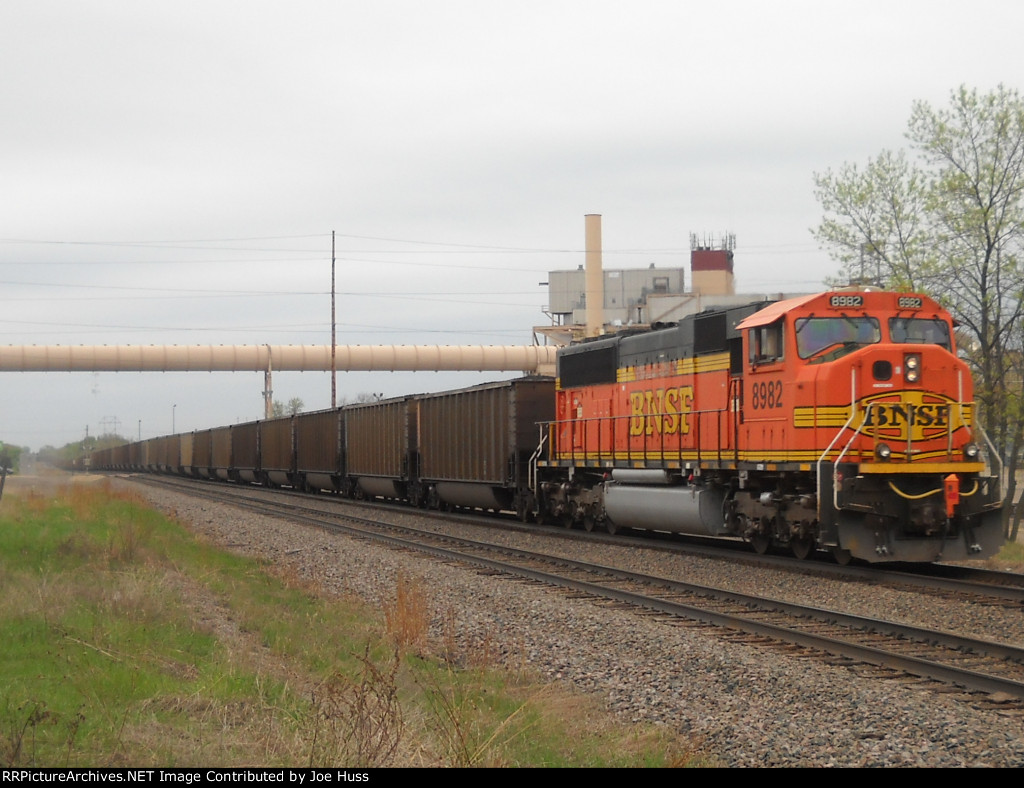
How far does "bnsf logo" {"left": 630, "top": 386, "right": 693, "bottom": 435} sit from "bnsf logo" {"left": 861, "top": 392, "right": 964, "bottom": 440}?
4.05 m

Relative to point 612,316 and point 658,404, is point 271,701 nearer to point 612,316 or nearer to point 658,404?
point 658,404

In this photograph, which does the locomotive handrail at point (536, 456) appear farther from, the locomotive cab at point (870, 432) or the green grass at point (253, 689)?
the green grass at point (253, 689)

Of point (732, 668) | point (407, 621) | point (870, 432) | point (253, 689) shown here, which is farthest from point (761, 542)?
point (253, 689)

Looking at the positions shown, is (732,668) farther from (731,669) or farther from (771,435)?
(771,435)

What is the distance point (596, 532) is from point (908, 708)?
15928 millimetres

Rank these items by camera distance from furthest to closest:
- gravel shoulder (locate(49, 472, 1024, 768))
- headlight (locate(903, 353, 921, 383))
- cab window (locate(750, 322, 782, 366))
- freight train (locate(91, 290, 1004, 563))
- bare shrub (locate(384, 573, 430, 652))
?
cab window (locate(750, 322, 782, 366)), headlight (locate(903, 353, 921, 383)), freight train (locate(91, 290, 1004, 563)), bare shrub (locate(384, 573, 430, 652)), gravel shoulder (locate(49, 472, 1024, 768))

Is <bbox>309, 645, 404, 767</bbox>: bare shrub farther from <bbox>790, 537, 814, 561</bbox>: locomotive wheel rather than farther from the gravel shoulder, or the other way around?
<bbox>790, 537, 814, 561</bbox>: locomotive wheel

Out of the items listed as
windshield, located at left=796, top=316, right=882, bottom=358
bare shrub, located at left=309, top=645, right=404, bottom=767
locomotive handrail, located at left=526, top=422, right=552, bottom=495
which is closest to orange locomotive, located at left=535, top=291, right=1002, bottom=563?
windshield, located at left=796, top=316, right=882, bottom=358

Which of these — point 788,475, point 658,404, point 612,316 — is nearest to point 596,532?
point 658,404

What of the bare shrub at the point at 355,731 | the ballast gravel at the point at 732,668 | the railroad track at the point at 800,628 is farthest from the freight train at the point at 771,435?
the bare shrub at the point at 355,731

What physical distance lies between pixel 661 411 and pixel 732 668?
419 inches

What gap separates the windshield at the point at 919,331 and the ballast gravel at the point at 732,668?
3743 millimetres

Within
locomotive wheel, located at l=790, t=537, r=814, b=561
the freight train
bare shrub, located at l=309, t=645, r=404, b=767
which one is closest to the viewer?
bare shrub, located at l=309, t=645, r=404, b=767

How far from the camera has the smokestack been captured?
62156 millimetres
